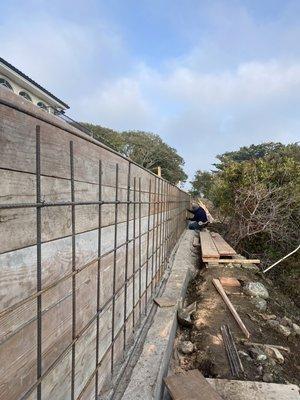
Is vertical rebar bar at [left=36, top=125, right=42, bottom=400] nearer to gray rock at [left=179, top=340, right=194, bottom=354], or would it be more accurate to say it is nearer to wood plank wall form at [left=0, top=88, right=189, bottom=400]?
wood plank wall form at [left=0, top=88, right=189, bottom=400]

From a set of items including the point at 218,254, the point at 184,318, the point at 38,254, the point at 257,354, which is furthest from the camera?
the point at 218,254

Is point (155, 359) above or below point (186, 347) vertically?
above

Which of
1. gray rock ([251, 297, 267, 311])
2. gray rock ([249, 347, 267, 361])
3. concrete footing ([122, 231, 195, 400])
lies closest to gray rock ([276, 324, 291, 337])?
gray rock ([251, 297, 267, 311])

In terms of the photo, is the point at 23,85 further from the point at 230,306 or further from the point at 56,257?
the point at 56,257

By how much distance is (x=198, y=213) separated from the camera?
622 inches

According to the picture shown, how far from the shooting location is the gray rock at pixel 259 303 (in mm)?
6492

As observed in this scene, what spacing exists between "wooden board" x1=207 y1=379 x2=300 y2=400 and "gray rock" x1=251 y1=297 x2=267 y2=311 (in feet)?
9.11

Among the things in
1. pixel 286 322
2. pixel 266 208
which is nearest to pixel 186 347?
pixel 286 322

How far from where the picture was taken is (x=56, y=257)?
6.05 feet

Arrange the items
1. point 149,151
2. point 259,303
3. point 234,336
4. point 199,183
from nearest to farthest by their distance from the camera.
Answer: point 234,336 < point 259,303 < point 199,183 < point 149,151

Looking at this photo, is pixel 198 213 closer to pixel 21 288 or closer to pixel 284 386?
pixel 284 386

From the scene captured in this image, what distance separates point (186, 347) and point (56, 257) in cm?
372

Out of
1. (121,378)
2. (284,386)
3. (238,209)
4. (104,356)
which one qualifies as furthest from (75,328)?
(238,209)

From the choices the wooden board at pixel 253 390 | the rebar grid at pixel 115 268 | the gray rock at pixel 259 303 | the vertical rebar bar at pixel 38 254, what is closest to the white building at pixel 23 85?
the rebar grid at pixel 115 268
